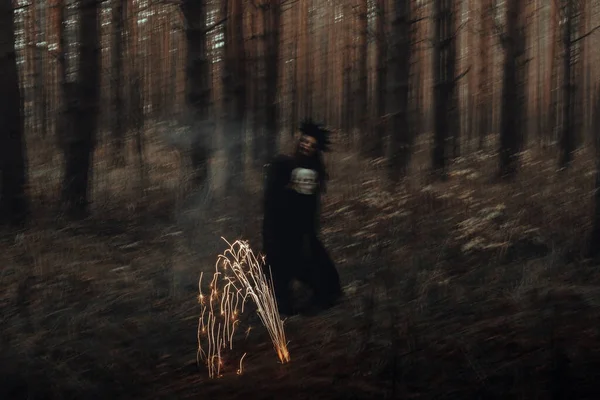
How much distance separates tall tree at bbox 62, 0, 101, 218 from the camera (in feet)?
25.2

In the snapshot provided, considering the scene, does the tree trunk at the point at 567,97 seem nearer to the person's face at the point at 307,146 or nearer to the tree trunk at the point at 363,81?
the tree trunk at the point at 363,81

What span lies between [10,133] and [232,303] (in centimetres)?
257

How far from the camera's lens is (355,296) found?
6535mm

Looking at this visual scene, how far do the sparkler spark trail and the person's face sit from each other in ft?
2.56

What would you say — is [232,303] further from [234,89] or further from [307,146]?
[234,89]

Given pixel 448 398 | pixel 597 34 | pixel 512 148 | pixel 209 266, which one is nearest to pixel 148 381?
pixel 209 266

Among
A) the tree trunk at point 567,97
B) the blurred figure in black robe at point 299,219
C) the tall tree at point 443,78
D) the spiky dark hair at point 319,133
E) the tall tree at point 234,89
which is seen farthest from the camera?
the tall tree at point 443,78

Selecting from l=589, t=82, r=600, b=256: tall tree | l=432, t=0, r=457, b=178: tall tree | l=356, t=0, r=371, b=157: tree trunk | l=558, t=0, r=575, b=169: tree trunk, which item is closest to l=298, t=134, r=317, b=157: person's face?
l=356, t=0, r=371, b=157: tree trunk

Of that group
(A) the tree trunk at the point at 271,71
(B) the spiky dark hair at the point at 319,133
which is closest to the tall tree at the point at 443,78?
(B) the spiky dark hair at the point at 319,133

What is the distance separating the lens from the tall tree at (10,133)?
24.1 ft

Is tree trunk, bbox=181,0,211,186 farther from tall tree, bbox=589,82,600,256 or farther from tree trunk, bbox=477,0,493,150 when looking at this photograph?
tall tree, bbox=589,82,600,256

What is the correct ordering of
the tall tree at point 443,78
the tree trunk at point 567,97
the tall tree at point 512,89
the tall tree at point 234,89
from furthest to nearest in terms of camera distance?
the tall tree at point 512,89
the tall tree at point 443,78
the tree trunk at point 567,97
the tall tree at point 234,89

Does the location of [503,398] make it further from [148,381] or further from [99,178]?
[99,178]

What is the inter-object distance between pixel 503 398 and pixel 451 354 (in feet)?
1.56
